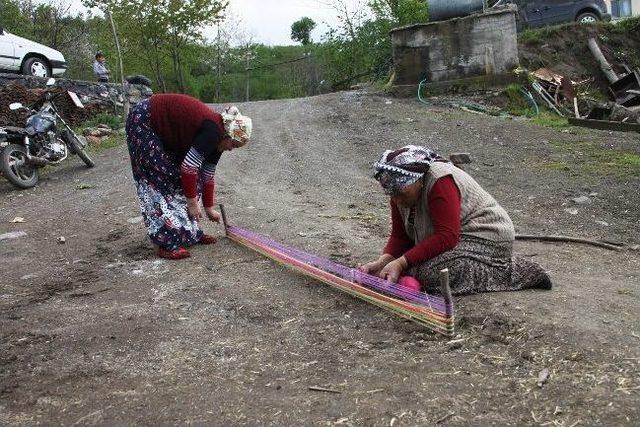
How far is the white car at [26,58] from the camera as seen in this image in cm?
1186

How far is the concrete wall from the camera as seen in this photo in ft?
38.4

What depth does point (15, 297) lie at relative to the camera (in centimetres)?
404

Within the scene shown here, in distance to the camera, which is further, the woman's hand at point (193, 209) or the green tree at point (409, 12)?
the green tree at point (409, 12)

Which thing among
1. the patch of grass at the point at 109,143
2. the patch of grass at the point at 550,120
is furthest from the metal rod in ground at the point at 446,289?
the patch of grass at the point at 109,143

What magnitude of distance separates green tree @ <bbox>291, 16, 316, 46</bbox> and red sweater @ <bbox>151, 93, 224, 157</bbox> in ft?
120

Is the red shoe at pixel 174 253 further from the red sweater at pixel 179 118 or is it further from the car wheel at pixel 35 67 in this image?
the car wheel at pixel 35 67

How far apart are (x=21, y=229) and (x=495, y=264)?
4573 millimetres

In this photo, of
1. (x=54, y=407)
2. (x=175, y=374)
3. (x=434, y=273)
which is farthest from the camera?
(x=434, y=273)

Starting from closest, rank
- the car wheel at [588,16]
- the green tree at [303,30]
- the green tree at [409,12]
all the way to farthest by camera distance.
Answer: the green tree at [409,12] < the car wheel at [588,16] < the green tree at [303,30]

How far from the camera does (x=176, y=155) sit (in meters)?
4.53

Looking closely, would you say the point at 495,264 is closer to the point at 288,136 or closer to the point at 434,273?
the point at 434,273

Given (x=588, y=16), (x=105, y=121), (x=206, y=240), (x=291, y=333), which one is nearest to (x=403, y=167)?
(x=291, y=333)

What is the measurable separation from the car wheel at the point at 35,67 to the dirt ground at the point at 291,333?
673cm

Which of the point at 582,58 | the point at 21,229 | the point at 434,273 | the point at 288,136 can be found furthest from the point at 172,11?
the point at 434,273
